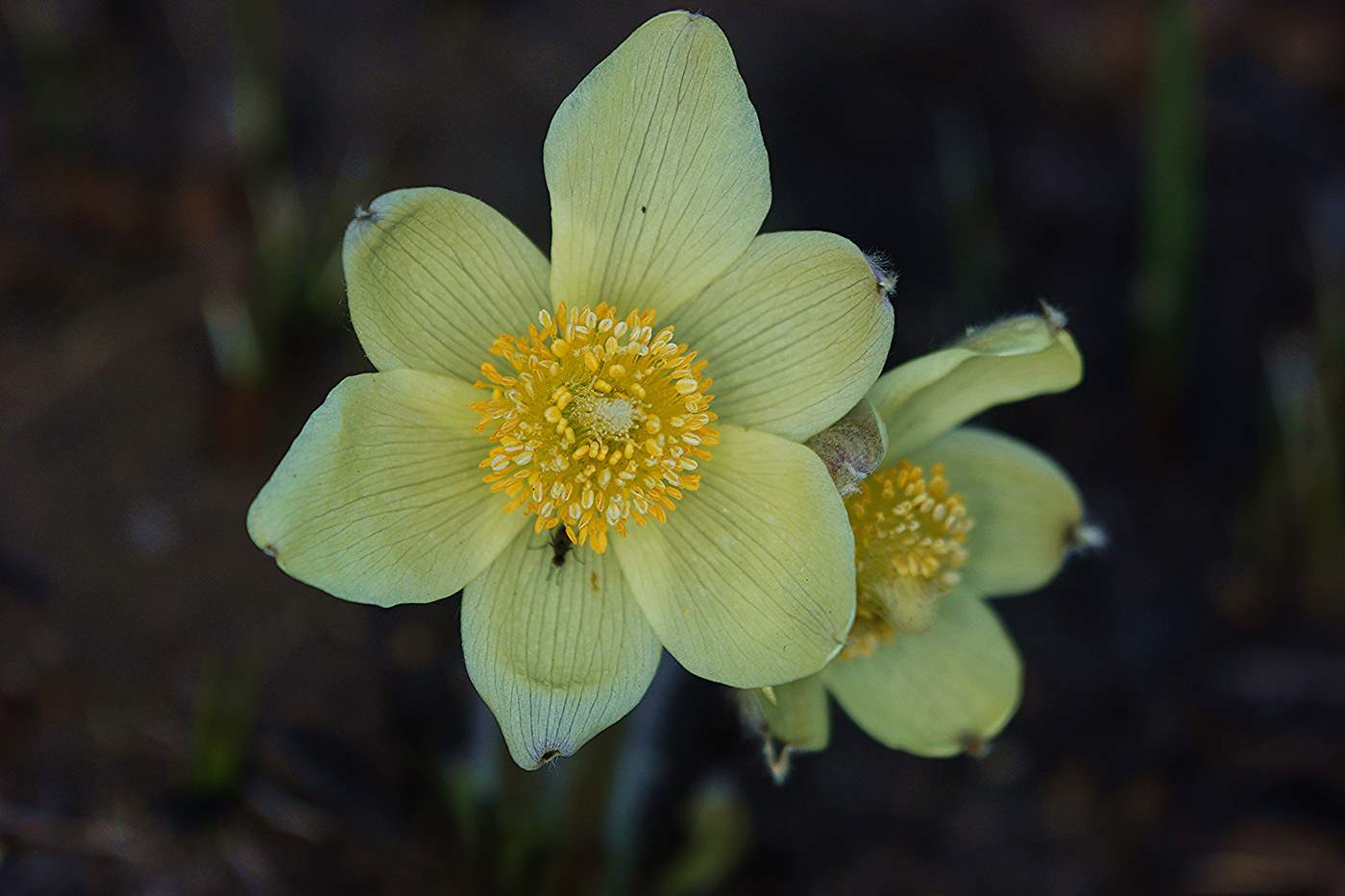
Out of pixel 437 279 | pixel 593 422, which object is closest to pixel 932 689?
pixel 593 422

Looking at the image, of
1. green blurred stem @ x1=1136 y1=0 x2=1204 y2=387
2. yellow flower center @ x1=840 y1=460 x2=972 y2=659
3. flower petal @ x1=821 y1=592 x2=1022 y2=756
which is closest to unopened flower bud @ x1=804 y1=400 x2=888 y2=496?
yellow flower center @ x1=840 y1=460 x2=972 y2=659

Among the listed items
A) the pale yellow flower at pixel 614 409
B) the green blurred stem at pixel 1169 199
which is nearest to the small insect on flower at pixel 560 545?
the pale yellow flower at pixel 614 409

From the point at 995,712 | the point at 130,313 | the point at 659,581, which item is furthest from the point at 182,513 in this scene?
the point at 995,712

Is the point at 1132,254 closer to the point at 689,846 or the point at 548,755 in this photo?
the point at 689,846

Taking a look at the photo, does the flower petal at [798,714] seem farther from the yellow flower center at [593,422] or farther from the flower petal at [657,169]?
the flower petal at [657,169]

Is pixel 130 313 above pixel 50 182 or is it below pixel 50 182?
below

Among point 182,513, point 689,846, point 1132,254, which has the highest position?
point 1132,254

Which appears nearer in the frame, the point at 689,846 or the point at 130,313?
the point at 689,846

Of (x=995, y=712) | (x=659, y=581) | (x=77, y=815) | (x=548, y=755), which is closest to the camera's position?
(x=548, y=755)
